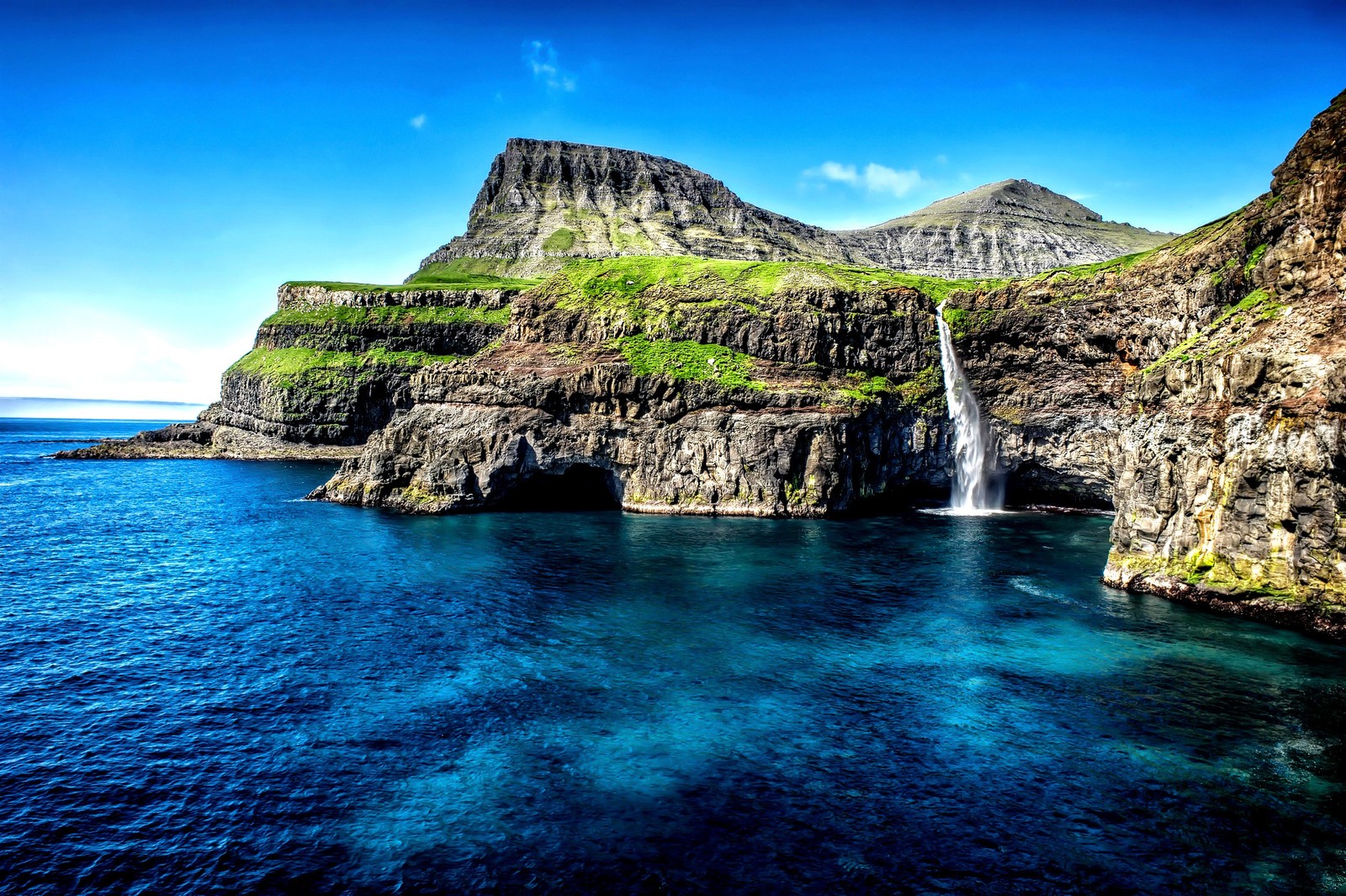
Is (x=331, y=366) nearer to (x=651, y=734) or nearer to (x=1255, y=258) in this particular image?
(x=651, y=734)

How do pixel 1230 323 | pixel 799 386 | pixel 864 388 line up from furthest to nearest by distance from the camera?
pixel 864 388
pixel 799 386
pixel 1230 323

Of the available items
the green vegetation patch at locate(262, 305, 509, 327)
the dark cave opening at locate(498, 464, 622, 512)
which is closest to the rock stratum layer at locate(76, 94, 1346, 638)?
the dark cave opening at locate(498, 464, 622, 512)

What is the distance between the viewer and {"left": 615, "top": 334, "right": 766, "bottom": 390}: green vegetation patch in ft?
252

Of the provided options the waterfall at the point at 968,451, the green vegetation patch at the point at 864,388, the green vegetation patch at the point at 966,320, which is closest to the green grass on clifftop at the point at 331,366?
the green vegetation patch at the point at 864,388

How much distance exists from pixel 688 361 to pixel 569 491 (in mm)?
20722

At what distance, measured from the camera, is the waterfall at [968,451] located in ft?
260

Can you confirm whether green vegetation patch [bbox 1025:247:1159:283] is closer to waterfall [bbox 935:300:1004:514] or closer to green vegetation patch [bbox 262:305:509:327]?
waterfall [bbox 935:300:1004:514]

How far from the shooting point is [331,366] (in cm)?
14688

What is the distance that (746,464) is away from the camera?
73.9 metres

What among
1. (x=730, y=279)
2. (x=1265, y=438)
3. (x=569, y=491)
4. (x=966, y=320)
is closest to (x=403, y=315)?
(x=569, y=491)

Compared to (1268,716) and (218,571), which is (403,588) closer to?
A: (218,571)

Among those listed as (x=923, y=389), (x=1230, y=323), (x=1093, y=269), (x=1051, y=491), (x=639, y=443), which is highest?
(x=1093, y=269)

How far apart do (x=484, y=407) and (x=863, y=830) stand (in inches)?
2519

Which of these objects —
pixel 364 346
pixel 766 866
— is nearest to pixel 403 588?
pixel 766 866
